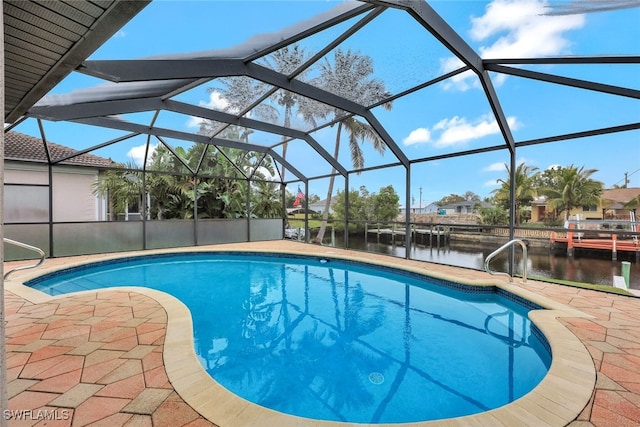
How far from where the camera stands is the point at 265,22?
3.73 m

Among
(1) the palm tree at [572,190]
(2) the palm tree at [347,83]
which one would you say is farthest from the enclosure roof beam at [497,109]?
(1) the palm tree at [572,190]

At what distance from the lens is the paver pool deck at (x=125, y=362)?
1750 mm

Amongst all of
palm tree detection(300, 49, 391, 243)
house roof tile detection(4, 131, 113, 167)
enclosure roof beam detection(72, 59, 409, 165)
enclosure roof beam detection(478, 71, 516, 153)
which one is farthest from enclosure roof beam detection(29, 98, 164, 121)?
enclosure roof beam detection(478, 71, 516, 153)

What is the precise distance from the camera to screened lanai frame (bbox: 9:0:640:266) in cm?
354

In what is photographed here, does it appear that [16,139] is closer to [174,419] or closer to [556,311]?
[174,419]

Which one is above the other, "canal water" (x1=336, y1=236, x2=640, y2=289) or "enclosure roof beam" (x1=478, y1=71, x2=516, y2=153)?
"enclosure roof beam" (x1=478, y1=71, x2=516, y2=153)

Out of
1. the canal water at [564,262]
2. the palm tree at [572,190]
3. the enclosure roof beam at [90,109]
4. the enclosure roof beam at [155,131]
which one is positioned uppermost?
the enclosure roof beam at [155,131]

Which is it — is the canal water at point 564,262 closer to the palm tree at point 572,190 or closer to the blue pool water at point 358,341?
the palm tree at point 572,190

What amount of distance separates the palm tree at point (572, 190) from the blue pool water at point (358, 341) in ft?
17.5

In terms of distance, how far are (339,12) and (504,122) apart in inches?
147

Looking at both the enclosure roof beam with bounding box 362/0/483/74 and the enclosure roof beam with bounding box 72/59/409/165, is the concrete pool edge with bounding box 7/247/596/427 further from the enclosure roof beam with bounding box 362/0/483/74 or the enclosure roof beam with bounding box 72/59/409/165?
the enclosure roof beam with bounding box 362/0/483/74

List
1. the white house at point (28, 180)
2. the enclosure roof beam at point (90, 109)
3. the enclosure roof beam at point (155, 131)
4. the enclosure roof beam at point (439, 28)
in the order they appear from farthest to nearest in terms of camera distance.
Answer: the white house at point (28, 180)
the enclosure roof beam at point (155, 131)
the enclosure roof beam at point (90, 109)
the enclosure roof beam at point (439, 28)

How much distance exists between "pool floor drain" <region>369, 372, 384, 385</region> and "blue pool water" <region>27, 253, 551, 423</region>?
10mm

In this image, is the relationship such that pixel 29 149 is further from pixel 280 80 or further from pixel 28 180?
pixel 280 80
